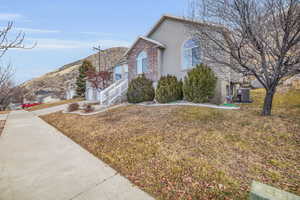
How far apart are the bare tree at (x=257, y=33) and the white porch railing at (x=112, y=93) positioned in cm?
890

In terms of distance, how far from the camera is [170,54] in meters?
11.2

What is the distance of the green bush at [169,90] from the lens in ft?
32.2

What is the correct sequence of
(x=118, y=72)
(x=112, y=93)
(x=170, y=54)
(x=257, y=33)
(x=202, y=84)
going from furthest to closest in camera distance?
(x=118, y=72), (x=112, y=93), (x=170, y=54), (x=202, y=84), (x=257, y=33)

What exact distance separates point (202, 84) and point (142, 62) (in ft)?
21.6

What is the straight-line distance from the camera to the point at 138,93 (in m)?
Answer: 11.4

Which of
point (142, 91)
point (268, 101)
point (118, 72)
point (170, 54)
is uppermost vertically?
point (170, 54)

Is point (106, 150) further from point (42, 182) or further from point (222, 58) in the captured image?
point (222, 58)

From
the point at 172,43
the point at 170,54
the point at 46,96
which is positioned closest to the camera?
the point at 172,43

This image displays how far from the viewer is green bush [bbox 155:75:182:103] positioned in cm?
980

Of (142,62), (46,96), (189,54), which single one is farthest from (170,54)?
(46,96)

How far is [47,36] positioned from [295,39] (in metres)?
19.0

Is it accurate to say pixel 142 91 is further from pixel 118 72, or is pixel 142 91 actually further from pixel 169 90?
pixel 118 72

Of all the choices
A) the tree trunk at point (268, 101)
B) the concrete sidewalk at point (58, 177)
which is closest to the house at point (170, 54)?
the tree trunk at point (268, 101)

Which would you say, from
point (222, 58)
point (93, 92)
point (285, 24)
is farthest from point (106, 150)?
point (93, 92)
